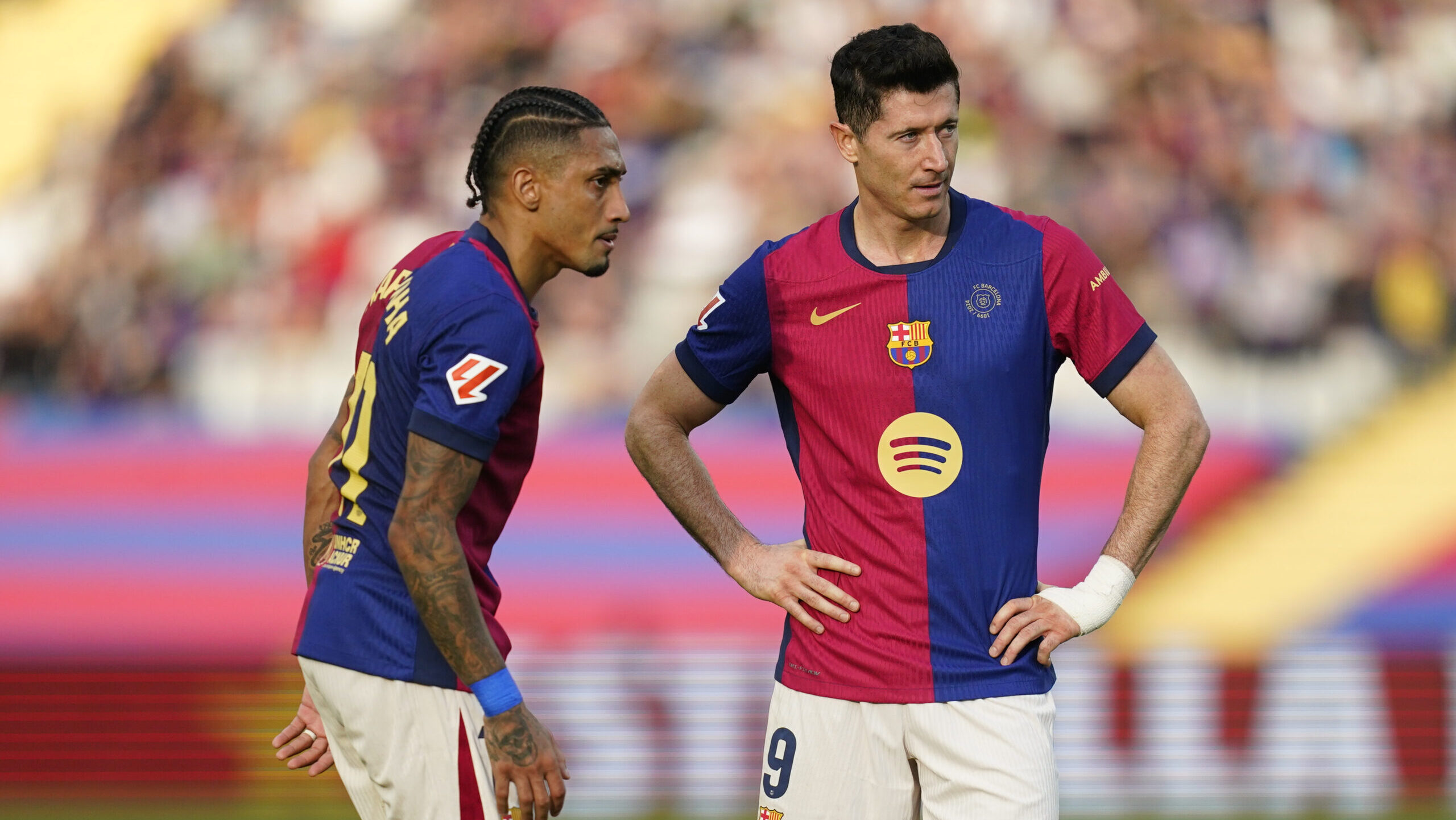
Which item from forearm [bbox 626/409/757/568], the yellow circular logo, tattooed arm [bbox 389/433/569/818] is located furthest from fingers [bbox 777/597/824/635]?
tattooed arm [bbox 389/433/569/818]

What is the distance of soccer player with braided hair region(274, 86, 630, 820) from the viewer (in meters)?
2.94

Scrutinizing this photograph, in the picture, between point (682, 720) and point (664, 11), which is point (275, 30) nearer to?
point (664, 11)

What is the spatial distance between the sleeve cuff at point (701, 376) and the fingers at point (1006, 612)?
2.81ft

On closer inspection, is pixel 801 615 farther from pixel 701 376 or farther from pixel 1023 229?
pixel 1023 229

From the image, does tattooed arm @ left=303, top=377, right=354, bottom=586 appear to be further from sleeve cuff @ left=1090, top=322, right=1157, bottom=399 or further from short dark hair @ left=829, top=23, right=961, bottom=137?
sleeve cuff @ left=1090, top=322, right=1157, bottom=399

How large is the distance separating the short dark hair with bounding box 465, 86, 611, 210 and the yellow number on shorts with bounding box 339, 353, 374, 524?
460mm

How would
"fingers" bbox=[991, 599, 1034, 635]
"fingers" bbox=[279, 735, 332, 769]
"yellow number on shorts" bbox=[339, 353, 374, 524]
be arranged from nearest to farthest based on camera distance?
"yellow number on shorts" bbox=[339, 353, 374, 524]
"fingers" bbox=[991, 599, 1034, 635]
"fingers" bbox=[279, 735, 332, 769]

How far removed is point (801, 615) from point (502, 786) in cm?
85

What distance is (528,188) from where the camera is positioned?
131 inches

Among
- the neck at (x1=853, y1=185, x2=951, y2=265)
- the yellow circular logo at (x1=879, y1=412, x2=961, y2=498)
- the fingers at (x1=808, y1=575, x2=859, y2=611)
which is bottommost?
the fingers at (x1=808, y1=575, x2=859, y2=611)

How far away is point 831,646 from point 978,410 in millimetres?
642

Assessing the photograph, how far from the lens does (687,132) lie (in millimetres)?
8359

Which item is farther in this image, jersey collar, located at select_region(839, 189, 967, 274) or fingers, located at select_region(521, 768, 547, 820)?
jersey collar, located at select_region(839, 189, 967, 274)

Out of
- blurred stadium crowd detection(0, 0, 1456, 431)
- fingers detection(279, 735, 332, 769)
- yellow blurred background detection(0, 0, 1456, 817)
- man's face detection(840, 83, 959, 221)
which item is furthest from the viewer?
blurred stadium crowd detection(0, 0, 1456, 431)
